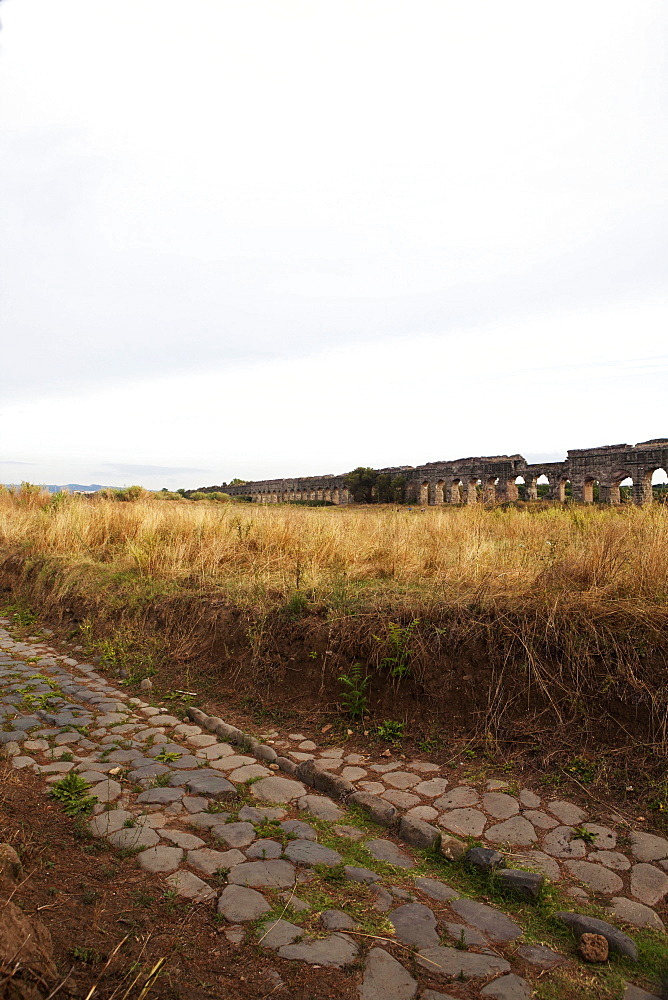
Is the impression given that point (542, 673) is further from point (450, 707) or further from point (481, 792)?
point (481, 792)

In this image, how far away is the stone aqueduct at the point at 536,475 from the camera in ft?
72.7

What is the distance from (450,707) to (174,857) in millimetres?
2169

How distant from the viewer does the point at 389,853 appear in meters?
2.94

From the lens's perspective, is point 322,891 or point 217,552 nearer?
point 322,891

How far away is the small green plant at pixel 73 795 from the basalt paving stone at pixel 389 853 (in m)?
1.48

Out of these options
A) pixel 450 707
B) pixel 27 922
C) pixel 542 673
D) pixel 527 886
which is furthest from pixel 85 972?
pixel 542 673

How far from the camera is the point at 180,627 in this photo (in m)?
6.17

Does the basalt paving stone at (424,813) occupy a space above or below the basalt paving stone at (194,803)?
below

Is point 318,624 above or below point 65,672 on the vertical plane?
above

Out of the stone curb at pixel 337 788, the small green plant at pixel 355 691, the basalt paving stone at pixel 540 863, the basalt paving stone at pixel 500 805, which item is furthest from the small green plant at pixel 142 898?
the small green plant at pixel 355 691

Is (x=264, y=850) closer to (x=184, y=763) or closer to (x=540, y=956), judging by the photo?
(x=184, y=763)

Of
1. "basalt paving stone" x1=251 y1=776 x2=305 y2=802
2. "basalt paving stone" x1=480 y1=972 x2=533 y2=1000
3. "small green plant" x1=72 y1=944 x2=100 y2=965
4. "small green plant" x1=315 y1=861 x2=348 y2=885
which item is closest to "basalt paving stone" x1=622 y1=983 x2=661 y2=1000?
"basalt paving stone" x1=480 y1=972 x2=533 y2=1000

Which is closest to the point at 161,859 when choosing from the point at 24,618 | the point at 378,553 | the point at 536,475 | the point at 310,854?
the point at 310,854

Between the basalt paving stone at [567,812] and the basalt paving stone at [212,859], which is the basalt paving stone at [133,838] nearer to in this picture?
the basalt paving stone at [212,859]
